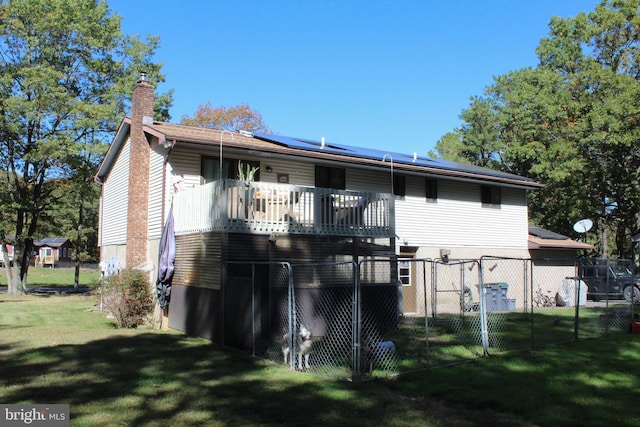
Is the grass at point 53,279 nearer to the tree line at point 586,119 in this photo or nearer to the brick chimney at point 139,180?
the brick chimney at point 139,180

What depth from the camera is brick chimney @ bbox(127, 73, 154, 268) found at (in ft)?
53.0

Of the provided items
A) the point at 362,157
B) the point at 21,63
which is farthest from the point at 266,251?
the point at 21,63

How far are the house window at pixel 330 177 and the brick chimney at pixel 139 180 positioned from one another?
5.30m

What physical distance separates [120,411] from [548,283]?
63.6 ft

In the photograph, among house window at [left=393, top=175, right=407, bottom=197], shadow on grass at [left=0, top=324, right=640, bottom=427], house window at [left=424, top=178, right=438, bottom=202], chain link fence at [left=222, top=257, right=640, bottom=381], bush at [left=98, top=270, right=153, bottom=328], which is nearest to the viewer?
shadow on grass at [left=0, top=324, right=640, bottom=427]

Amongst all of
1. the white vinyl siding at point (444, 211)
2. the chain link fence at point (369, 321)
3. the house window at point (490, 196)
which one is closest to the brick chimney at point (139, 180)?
the white vinyl siding at point (444, 211)

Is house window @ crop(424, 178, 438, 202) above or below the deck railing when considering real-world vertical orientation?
above

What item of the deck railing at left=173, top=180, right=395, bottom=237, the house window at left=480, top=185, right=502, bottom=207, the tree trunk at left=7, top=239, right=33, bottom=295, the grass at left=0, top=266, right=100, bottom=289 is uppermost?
the house window at left=480, top=185, right=502, bottom=207

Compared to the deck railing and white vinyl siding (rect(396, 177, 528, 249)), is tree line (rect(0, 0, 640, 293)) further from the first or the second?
the deck railing

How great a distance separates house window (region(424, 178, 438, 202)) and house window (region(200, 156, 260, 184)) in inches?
273

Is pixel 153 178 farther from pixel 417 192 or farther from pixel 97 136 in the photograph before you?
pixel 97 136

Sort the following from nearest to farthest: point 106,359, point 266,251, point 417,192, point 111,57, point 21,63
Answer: point 106,359 → point 266,251 → point 417,192 → point 21,63 → point 111,57

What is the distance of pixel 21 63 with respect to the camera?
91.1 ft

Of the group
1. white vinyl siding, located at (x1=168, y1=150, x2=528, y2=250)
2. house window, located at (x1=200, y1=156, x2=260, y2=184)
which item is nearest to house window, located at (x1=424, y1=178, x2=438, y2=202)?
white vinyl siding, located at (x1=168, y1=150, x2=528, y2=250)
